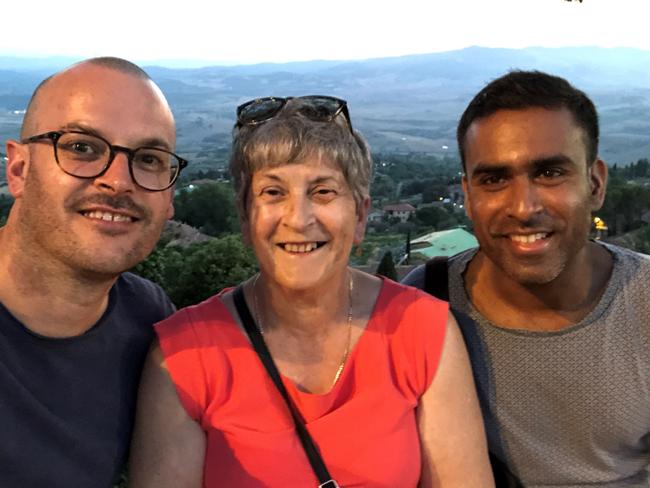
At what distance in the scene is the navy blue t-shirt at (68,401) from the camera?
1.89 m

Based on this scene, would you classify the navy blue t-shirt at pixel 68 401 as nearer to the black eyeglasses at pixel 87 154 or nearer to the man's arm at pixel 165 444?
the man's arm at pixel 165 444

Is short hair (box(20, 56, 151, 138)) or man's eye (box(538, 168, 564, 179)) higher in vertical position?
short hair (box(20, 56, 151, 138))

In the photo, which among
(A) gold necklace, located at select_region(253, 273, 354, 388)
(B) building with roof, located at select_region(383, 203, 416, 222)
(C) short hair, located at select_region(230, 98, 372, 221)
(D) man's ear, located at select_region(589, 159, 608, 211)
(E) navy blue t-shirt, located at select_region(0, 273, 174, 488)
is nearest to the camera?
(E) navy blue t-shirt, located at select_region(0, 273, 174, 488)

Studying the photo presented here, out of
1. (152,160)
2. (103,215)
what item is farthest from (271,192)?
(103,215)

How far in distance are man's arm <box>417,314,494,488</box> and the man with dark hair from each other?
29 cm

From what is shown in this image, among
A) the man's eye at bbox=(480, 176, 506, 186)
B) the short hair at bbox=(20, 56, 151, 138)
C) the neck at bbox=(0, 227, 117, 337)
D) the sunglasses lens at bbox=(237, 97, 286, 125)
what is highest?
the short hair at bbox=(20, 56, 151, 138)

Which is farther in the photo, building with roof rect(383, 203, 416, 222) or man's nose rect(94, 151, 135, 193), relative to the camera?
building with roof rect(383, 203, 416, 222)

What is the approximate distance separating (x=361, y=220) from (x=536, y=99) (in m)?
0.81

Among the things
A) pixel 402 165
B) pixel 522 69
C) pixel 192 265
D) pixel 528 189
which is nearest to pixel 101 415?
pixel 528 189

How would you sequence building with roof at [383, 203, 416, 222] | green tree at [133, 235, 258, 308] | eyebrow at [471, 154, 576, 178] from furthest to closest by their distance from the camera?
1. building with roof at [383, 203, 416, 222]
2. green tree at [133, 235, 258, 308]
3. eyebrow at [471, 154, 576, 178]

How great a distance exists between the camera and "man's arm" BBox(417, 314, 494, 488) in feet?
7.27

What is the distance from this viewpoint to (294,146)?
2141 mm

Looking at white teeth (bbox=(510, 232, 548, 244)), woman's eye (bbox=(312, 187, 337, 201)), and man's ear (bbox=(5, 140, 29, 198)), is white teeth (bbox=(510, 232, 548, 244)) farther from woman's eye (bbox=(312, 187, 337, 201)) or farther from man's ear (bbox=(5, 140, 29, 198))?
man's ear (bbox=(5, 140, 29, 198))

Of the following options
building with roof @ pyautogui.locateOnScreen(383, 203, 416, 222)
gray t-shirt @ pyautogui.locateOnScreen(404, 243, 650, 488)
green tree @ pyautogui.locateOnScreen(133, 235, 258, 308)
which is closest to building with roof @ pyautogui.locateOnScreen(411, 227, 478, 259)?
green tree @ pyautogui.locateOnScreen(133, 235, 258, 308)
